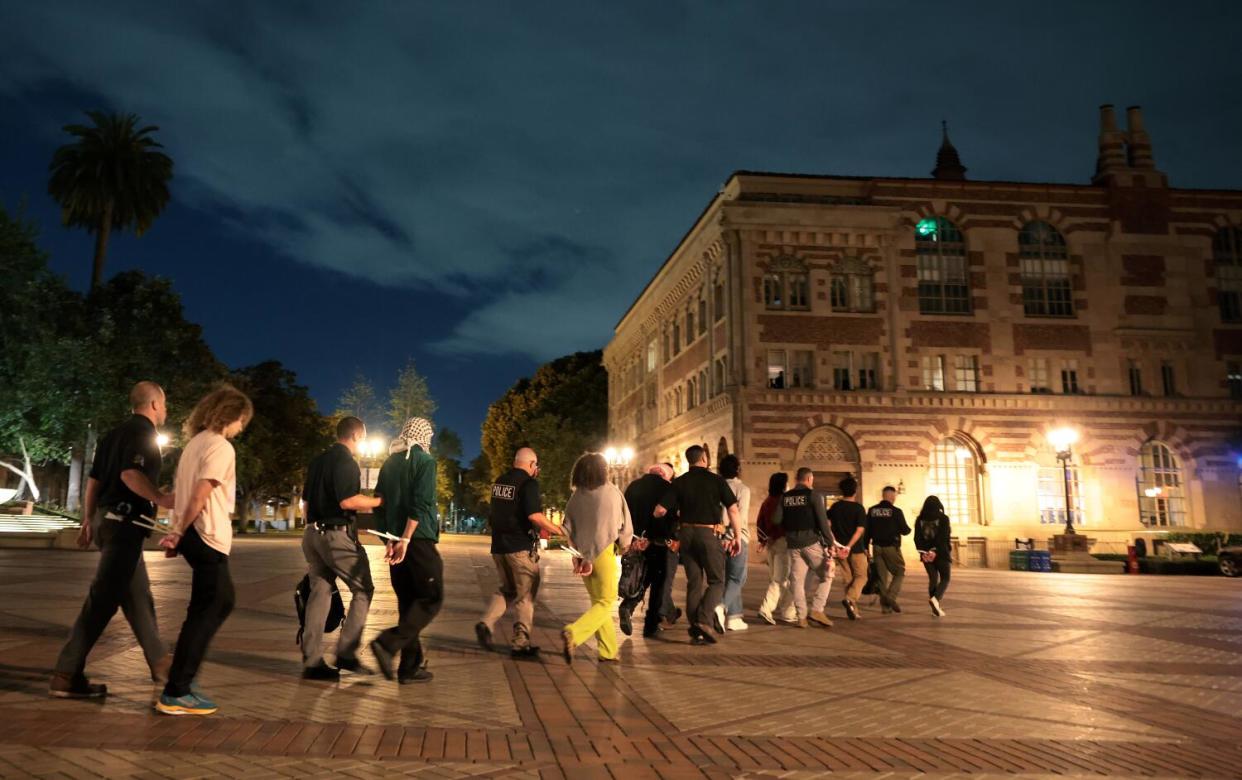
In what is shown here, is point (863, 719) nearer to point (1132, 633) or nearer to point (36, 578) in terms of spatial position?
point (1132, 633)

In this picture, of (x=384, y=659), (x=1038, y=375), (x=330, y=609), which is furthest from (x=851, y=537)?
(x=1038, y=375)

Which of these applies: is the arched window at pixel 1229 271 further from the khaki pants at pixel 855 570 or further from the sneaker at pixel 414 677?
the sneaker at pixel 414 677

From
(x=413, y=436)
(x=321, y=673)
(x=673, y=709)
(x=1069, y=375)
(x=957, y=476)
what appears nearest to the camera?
(x=673, y=709)

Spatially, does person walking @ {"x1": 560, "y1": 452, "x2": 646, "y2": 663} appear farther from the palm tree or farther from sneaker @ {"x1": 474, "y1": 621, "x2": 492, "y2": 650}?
the palm tree

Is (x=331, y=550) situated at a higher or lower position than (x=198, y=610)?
higher

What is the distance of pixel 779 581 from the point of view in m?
11.6

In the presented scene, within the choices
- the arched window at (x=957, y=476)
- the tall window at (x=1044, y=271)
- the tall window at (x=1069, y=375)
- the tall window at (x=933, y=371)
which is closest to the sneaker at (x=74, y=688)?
the arched window at (x=957, y=476)

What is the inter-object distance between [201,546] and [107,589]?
2.46ft

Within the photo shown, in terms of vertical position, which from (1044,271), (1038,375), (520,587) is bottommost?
(520,587)

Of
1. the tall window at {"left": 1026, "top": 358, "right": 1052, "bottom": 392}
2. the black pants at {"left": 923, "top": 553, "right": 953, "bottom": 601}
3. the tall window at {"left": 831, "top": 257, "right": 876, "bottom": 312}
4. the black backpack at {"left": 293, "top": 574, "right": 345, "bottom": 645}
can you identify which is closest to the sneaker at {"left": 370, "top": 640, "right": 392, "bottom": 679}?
the black backpack at {"left": 293, "top": 574, "right": 345, "bottom": 645}

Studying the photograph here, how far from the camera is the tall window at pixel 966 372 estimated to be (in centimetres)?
3572

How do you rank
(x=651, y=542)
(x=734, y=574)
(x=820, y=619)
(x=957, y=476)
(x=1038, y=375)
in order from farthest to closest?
(x=1038, y=375)
(x=957, y=476)
(x=820, y=619)
(x=734, y=574)
(x=651, y=542)

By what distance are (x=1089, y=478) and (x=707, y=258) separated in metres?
17.7

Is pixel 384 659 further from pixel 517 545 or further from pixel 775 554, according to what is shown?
pixel 775 554
